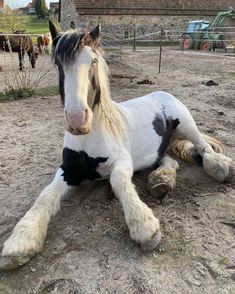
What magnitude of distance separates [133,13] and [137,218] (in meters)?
29.2

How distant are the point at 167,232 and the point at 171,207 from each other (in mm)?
388

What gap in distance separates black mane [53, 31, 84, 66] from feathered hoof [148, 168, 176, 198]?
4.12 ft

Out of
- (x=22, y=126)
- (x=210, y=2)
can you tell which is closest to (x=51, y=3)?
(x=210, y=2)

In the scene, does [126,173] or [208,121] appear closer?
[126,173]

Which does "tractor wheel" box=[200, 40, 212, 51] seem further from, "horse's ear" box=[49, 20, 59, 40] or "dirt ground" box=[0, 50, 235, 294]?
"horse's ear" box=[49, 20, 59, 40]

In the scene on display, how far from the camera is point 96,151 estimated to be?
295cm

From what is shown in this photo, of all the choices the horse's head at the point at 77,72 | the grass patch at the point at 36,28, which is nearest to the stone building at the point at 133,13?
the grass patch at the point at 36,28

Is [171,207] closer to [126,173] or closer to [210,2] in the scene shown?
[126,173]

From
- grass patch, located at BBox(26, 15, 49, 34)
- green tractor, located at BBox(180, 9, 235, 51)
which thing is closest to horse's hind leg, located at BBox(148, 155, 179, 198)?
green tractor, located at BBox(180, 9, 235, 51)

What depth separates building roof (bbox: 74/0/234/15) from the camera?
95.3 feet

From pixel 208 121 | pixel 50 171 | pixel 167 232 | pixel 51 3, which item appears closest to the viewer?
pixel 167 232

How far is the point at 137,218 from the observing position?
2.50 metres

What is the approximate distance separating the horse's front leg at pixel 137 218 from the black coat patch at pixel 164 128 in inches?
39.1

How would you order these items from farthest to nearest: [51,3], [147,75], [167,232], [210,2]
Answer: [51,3] → [210,2] → [147,75] → [167,232]
